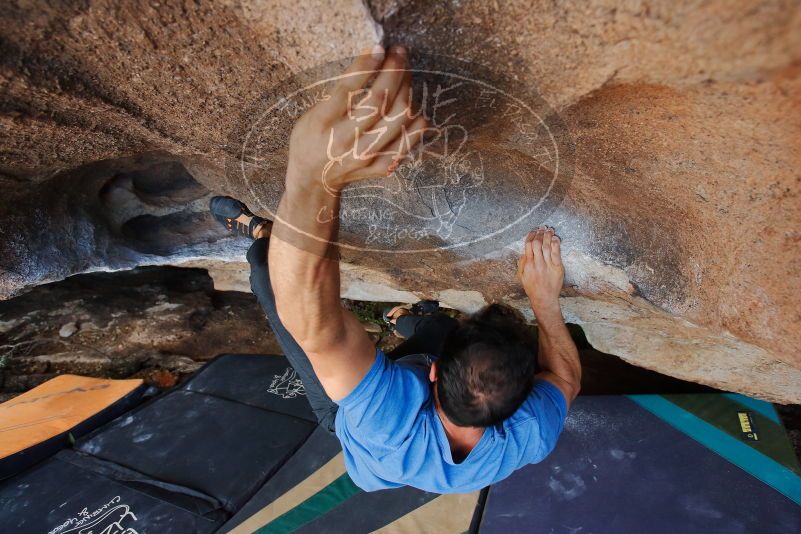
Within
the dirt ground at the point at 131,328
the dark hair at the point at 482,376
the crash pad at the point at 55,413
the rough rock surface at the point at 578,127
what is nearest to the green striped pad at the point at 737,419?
the rough rock surface at the point at 578,127

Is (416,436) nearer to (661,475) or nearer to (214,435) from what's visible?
(661,475)

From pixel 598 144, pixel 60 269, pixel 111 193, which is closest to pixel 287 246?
pixel 598 144

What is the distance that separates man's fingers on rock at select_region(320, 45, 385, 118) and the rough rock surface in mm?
50

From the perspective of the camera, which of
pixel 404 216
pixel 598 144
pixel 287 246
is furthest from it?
pixel 404 216

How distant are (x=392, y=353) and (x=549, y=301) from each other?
540mm

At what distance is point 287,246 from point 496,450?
2.45 ft

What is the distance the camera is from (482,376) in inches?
39.9

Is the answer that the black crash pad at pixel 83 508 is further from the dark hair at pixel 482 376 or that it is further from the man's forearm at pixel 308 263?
the man's forearm at pixel 308 263

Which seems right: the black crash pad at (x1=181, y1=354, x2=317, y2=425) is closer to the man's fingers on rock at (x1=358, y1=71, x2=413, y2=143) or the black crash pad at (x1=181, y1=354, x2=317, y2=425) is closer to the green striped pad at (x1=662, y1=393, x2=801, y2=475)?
the green striped pad at (x1=662, y1=393, x2=801, y2=475)

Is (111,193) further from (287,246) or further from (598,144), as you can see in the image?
(598,144)

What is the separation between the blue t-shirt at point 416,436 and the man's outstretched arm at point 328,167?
0.26 m

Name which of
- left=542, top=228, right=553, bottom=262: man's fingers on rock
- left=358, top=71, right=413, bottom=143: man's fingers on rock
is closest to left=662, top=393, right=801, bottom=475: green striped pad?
left=542, top=228, right=553, bottom=262: man's fingers on rock

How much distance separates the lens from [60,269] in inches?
69.1

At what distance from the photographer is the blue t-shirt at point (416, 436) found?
1.05m
